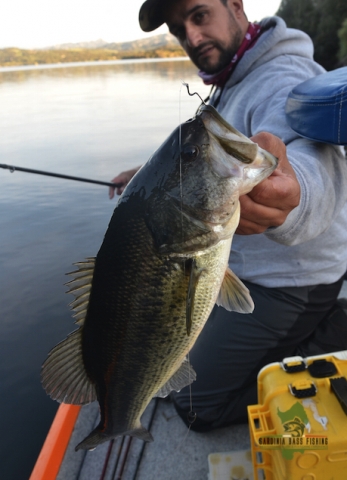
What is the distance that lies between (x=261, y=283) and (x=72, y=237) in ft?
20.3

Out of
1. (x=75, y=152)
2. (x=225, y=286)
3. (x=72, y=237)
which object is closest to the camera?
(x=225, y=286)

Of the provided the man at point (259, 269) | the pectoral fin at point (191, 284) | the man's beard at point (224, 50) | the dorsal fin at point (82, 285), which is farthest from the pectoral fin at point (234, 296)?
the man's beard at point (224, 50)

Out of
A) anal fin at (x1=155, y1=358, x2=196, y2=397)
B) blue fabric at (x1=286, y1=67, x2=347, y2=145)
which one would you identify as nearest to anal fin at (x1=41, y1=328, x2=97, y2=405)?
anal fin at (x1=155, y1=358, x2=196, y2=397)

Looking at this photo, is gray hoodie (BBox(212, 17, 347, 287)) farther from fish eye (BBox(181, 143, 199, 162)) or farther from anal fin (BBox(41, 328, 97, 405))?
anal fin (BBox(41, 328, 97, 405))

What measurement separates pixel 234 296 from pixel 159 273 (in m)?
0.32

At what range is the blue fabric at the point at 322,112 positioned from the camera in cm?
175

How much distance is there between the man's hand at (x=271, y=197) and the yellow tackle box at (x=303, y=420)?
0.81 m

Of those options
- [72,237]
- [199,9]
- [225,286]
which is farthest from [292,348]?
[72,237]

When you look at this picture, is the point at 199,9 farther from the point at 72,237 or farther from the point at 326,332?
the point at 72,237

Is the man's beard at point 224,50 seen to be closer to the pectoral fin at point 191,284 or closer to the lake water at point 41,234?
the lake water at point 41,234

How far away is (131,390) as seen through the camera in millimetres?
1543

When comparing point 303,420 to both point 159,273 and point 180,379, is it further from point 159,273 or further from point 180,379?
point 159,273

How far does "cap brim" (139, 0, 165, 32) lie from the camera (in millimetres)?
2904

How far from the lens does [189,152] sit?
1.27 m
